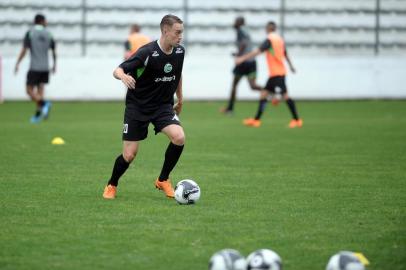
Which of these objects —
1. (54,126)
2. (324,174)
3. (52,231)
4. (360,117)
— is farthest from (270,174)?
(360,117)

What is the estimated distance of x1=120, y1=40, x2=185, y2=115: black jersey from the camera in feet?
31.6

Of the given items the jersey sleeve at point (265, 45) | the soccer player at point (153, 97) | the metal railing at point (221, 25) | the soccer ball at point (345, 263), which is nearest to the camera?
the soccer ball at point (345, 263)

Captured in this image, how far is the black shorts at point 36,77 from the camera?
71.3 feet

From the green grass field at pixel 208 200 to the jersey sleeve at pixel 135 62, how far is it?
1406 mm

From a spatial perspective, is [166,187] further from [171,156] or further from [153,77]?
[153,77]

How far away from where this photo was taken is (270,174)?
12.1 metres

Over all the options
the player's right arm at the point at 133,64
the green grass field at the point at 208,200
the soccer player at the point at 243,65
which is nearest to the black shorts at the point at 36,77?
the green grass field at the point at 208,200

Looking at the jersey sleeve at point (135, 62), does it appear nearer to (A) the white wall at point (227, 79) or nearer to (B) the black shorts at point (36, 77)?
(B) the black shorts at point (36, 77)

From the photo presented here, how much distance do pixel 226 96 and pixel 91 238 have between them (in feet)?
69.8

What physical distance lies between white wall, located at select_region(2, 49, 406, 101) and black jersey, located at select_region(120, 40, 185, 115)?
17734 millimetres

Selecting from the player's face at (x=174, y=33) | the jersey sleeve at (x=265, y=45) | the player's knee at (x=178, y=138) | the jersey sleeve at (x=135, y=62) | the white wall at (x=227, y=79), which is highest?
the player's face at (x=174, y=33)

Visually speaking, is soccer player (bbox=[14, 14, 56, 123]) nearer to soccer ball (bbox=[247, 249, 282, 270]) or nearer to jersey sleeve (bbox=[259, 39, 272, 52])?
jersey sleeve (bbox=[259, 39, 272, 52])

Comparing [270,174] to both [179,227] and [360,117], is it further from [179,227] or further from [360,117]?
[360,117]

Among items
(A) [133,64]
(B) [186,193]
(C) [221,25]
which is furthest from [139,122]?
(C) [221,25]
